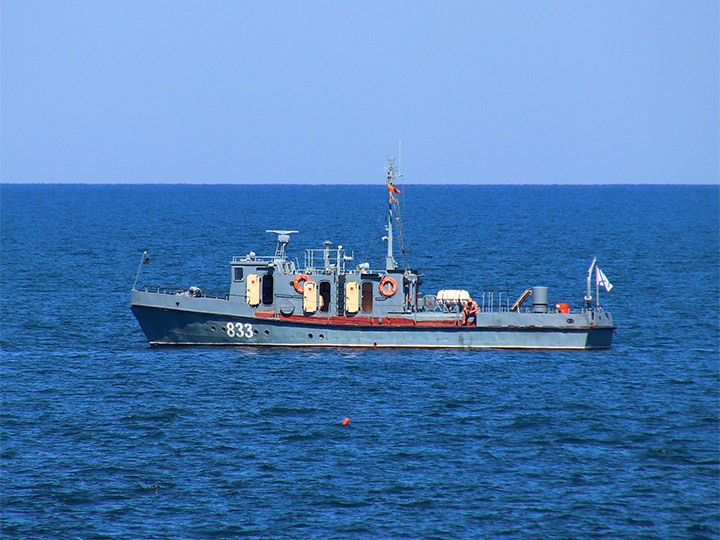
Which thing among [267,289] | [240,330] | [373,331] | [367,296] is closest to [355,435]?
[373,331]

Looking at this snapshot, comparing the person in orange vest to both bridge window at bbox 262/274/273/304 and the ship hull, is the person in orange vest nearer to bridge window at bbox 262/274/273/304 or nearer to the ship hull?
the ship hull

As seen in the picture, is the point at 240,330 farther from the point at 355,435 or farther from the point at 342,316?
the point at 355,435

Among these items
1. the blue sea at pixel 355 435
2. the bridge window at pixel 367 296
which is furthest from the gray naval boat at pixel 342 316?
the blue sea at pixel 355 435

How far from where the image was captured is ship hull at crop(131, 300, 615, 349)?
49.8m

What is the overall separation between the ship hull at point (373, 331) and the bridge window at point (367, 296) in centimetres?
113

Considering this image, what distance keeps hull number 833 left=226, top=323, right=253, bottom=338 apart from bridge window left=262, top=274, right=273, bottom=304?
171 centimetres

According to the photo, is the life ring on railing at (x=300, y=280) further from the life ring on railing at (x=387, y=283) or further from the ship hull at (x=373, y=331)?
the life ring on railing at (x=387, y=283)

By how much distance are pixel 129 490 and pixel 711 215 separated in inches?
7327

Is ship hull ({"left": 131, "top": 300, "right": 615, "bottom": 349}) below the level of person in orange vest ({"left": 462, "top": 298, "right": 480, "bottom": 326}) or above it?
below

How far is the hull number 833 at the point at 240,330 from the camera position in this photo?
50.3m

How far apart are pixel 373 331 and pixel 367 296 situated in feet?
6.89

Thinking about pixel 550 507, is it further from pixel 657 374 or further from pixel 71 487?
pixel 657 374

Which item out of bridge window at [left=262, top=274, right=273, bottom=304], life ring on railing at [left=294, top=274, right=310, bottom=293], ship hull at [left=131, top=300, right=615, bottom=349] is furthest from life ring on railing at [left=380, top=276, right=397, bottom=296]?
bridge window at [left=262, top=274, right=273, bottom=304]

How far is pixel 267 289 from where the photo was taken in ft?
168
